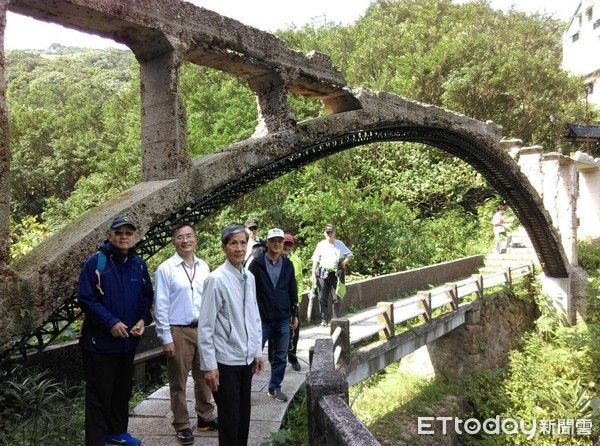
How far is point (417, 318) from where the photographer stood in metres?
9.38

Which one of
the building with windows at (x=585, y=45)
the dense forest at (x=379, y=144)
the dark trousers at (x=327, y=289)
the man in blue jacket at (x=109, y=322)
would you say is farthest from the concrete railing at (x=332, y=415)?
the building with windows at (x=585, y=45)

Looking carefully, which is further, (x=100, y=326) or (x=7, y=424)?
(x=7, y=424)

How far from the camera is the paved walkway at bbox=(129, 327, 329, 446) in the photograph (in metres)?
3.74

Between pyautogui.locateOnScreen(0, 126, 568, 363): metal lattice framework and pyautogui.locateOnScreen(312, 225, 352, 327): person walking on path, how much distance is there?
1438 mm

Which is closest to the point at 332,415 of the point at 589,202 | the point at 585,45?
the point at 589,202

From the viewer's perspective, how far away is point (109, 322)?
301cm

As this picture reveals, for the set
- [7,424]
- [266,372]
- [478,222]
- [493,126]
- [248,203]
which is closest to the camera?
[7,424]

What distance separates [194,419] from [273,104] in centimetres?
353

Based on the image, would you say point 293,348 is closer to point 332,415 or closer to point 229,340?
point 229,340

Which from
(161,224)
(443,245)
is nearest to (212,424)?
(161,224)

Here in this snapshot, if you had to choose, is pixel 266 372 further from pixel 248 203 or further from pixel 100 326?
pixel 248 203

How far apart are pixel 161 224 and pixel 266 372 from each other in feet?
7.07

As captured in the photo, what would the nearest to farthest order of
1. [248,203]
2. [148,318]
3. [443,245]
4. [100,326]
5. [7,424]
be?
1. [100,326]
2. [148,318]
3. [7,424]
4. [248,203]
5. [443,245]

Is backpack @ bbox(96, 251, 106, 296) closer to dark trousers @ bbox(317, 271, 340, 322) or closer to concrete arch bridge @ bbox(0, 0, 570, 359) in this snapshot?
concrete arch bridge @ bbox(0, 0, 570, 359)
